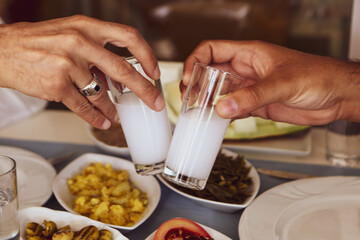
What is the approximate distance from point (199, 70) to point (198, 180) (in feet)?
0.82

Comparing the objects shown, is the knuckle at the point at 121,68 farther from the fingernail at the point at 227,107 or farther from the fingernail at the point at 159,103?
the fingernail at the point at 227,107

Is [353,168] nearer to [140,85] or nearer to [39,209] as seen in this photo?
[140,85]

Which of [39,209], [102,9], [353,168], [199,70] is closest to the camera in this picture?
[199,70]

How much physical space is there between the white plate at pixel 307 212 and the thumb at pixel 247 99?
28cm

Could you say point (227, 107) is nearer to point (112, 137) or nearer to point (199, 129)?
point (199, 129)

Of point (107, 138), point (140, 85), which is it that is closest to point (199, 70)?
point (140, 85)

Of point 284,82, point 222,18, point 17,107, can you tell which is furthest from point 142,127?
point 222,18

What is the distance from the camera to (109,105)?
3.67 ft

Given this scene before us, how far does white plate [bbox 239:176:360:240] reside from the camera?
971 millimetres

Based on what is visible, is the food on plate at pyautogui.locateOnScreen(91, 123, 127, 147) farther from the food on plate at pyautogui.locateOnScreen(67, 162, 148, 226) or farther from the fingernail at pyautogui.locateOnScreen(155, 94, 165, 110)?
the fingernail at pyautogui.locateOnScreen(155, 94, 165, 110)

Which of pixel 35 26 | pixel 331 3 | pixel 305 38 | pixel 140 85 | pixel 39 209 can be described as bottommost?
pixel 305 38

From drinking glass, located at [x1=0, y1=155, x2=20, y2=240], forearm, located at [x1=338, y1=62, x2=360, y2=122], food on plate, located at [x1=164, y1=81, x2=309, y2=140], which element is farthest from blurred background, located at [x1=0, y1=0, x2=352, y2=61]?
drinking glass, located at [x1=0, y1=155, x2=20, y2=240]

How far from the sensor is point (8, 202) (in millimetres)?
853

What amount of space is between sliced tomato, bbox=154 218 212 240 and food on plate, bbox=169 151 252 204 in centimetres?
18
